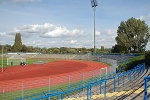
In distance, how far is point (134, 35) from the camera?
2808 inches

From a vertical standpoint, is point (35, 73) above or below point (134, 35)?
below

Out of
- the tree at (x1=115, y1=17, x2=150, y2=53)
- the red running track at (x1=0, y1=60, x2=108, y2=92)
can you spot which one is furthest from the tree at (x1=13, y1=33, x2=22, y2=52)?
the red running track at (x1=0, y1=60, x2=108, y2=92)

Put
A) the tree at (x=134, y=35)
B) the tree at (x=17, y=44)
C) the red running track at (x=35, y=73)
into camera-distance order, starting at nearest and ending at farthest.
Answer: the red running track at (x=35, y=73), the tree at (x=134, y=35), the tree at (x=17, y=44)

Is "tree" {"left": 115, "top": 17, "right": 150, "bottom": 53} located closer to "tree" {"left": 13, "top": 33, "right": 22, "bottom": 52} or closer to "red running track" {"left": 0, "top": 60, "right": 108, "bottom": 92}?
"red running track" {"left": 0, "top": 60, "right": 108, "bottom": 92}

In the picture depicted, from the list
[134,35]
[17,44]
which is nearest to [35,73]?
[134,35]

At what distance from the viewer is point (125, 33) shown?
7281 cm

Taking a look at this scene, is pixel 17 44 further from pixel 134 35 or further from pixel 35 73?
pixel 35 73

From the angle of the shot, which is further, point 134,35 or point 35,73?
point 134,35

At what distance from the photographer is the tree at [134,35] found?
70250 millimetres

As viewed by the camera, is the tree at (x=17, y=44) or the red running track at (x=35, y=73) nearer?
the red running track at (x=35, y=73)

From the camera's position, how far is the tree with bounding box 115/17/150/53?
7025 centimetres

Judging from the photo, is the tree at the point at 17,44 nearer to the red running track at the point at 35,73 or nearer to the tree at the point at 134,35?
the tree at the point at 134,35

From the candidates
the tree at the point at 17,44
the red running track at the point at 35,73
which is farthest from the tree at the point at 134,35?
the tree at the point at 17,44

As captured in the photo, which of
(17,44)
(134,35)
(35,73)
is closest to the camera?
(35,73)
